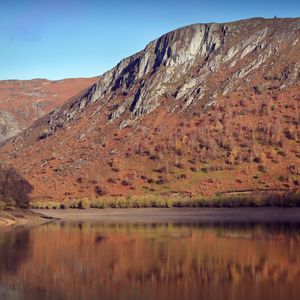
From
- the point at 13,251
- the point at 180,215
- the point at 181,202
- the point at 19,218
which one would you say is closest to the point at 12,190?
the point at 19,218

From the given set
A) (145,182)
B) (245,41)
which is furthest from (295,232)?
(245,41)

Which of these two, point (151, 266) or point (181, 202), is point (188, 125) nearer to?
point (181, 202)

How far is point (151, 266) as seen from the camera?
4181 cm

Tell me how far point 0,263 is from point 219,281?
52.7 ft

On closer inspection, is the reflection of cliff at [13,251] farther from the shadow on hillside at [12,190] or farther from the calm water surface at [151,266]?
the shadow on hillside at [12,190]

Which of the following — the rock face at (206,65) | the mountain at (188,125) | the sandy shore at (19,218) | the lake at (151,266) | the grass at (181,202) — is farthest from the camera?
the rock face at (206,65)

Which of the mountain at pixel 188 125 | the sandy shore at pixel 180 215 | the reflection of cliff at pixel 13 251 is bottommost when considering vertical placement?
the sandy shore at pixel 180 215

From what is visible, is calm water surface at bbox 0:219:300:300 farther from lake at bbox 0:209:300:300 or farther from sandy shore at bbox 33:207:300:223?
sandy shore at bbox 33:207:300:223

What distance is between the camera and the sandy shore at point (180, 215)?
9726 centimetres

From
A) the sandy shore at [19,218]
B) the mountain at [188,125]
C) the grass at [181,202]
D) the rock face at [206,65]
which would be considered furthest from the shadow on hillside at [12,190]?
the rock face at [206,65]

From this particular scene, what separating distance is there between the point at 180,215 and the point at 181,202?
6.45 m

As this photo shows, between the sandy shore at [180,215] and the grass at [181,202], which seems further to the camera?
the grass at [181,202]

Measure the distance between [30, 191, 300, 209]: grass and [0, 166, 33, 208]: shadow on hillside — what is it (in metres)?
19.3

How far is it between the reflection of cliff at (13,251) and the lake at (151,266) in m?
0.07
